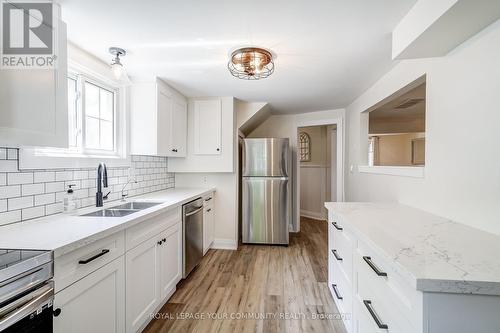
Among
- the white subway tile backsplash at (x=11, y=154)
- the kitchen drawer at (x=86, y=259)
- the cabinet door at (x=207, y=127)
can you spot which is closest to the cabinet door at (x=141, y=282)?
the kitchen drawer at (x=86, y=259)

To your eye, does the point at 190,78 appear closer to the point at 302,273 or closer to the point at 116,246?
the point at 116,246

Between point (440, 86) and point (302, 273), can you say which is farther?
point (302, 273)

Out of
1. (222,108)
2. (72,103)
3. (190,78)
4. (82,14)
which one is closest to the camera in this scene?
(82,14)

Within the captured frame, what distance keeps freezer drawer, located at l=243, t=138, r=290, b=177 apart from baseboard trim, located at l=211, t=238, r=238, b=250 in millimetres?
1035

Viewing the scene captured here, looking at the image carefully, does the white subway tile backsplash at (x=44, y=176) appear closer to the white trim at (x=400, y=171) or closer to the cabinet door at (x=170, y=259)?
the cabinet door at (x=170, y=259)

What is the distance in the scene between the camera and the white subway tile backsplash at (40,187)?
130 centimetres

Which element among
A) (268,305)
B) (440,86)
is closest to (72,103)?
(268,305)

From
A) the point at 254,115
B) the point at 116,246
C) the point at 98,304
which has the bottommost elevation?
the point at 98,304

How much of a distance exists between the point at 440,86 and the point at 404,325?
1494 millimetres

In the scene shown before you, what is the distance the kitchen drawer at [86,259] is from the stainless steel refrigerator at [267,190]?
2.19m

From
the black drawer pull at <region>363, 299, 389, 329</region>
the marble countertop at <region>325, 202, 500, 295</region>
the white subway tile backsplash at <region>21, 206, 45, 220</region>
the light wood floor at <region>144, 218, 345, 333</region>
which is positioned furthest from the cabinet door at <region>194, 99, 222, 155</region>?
the black drawer pull at <region>363, 299, 389, 329</region>

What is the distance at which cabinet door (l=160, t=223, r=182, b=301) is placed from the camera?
1897mm

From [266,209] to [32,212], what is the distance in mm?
2590

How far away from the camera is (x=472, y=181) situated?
48.4 inches
